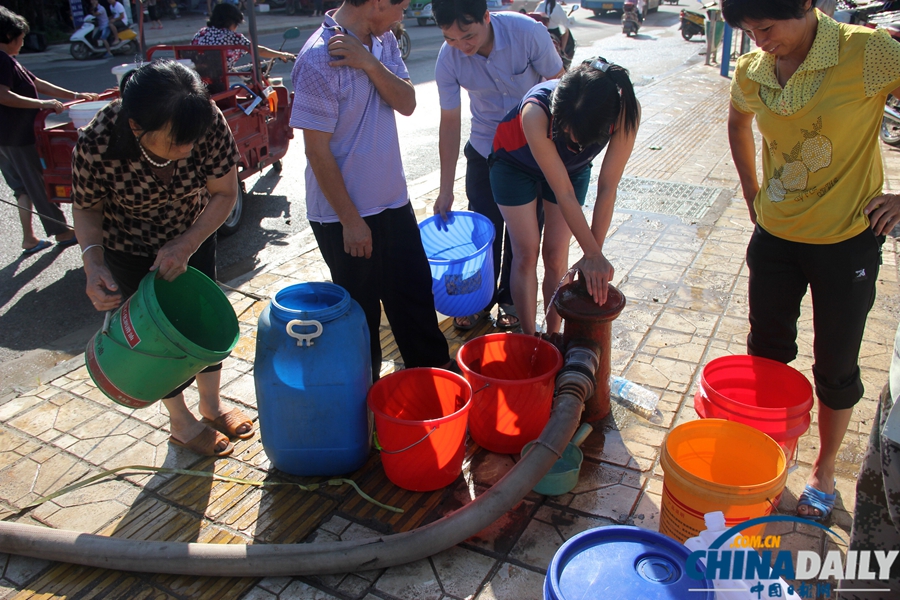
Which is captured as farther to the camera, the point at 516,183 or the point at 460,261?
the point at 460,261

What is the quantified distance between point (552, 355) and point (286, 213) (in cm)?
419

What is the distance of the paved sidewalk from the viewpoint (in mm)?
2406

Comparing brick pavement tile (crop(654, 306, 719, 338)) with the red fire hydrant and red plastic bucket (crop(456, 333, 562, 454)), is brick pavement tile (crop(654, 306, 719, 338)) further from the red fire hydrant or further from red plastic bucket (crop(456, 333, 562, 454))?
red plastic bucket (crop(456, 333, 562, 454))

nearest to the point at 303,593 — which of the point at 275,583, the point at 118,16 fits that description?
the point at 275,583

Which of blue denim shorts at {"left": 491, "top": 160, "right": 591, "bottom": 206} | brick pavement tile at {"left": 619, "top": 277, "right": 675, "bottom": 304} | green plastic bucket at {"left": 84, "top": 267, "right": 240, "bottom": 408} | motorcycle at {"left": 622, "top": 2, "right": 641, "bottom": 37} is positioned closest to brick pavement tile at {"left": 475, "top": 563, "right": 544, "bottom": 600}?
green plastic bucket at {"left": 84, "top": 267, "right": 240, "bottom": 408}

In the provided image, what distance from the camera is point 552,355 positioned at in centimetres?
301

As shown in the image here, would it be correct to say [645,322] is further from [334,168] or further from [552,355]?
[334,168]

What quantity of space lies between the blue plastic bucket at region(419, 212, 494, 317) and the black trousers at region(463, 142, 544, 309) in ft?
0.42

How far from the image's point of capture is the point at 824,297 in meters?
2.45

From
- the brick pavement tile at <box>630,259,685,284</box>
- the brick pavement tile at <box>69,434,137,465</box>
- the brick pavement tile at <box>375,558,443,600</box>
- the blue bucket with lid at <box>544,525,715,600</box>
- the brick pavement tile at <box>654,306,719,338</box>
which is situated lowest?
the brick pavement tile at <box>630,259,685,284</box>

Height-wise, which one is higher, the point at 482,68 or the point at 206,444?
the point at 482,68

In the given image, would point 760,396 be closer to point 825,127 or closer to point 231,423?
point 825,127

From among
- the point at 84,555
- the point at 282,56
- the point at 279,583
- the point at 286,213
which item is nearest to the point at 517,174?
the point at 279,583

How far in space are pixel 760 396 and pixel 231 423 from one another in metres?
2.36
